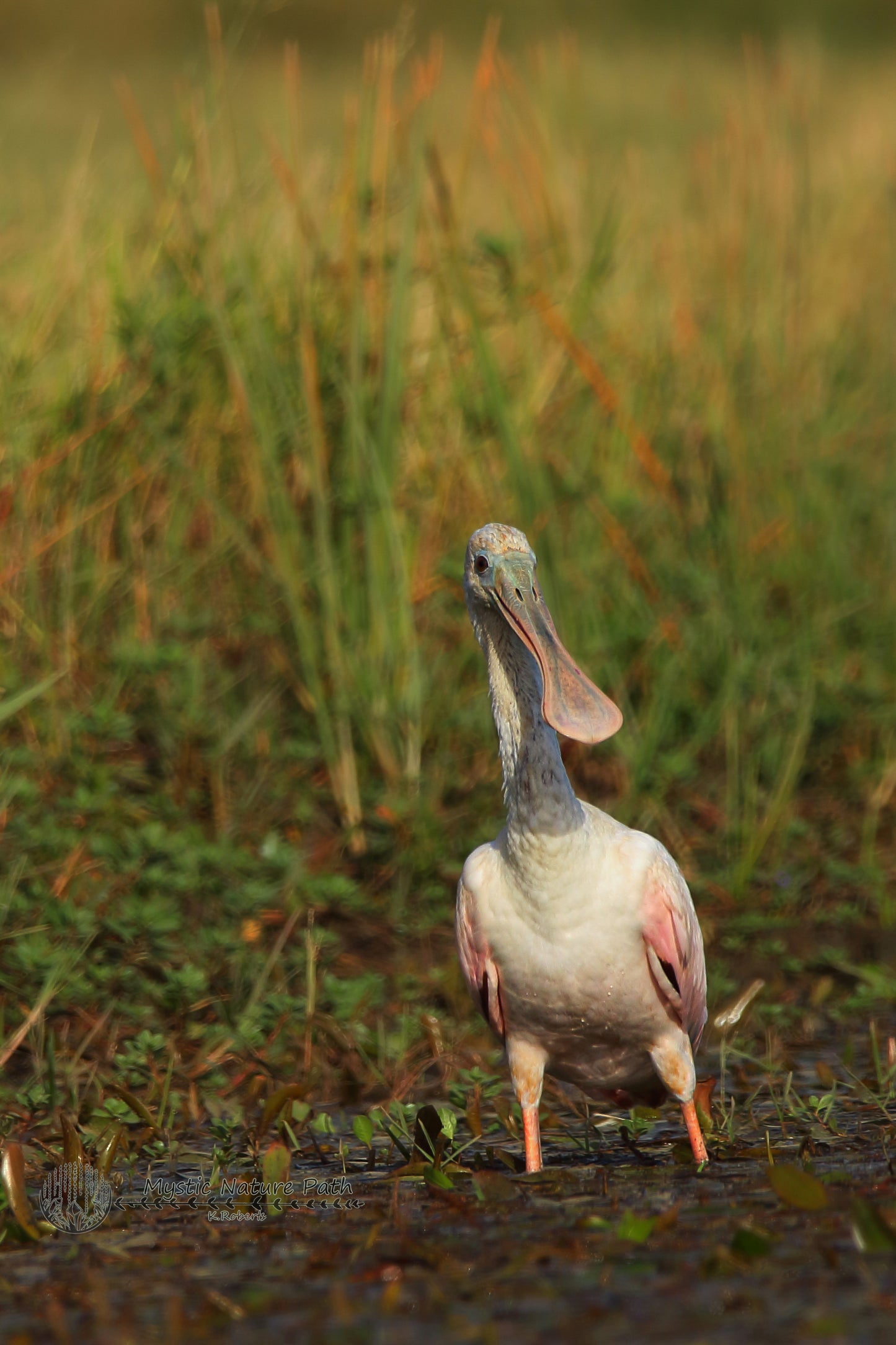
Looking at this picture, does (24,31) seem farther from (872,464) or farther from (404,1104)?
(404,1104)

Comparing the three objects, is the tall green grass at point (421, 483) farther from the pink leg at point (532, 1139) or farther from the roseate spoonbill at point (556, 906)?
the pink leg at point (532, 1139)

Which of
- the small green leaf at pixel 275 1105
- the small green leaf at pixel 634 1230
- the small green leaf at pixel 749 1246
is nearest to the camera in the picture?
the small green leaf at pixel 749 1246

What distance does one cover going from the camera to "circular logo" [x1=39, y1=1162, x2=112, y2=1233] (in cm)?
322

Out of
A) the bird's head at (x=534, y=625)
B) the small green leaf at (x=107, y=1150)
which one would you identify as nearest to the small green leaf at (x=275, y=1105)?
the small green leaf at (x=107, y=1150)

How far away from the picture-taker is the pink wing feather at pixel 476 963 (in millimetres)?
3674

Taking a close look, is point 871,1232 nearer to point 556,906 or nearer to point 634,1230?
point 634,1230

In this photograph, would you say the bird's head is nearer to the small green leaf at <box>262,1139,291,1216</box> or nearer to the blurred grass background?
the small green leaf at <box>262,1139,291,1216</box>

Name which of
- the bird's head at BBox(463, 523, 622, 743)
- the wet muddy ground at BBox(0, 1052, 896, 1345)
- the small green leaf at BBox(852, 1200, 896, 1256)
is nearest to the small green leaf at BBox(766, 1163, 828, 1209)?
the wet muddy ground at BBox(0, 1052, 896, 1345)

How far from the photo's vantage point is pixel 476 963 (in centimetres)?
370

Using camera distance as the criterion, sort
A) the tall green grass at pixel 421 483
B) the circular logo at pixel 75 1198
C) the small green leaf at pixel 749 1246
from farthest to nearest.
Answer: the tall green grass at pixel 421 483 → the circular logo at pixel 75 1198 → the small green leaf at pixel 749 1246

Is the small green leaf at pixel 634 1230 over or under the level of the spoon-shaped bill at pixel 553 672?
under

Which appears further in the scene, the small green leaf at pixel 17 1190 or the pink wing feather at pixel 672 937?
the pink wing feather at pixel 672 937

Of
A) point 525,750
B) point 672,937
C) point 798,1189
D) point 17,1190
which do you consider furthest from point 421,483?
point 798,1189

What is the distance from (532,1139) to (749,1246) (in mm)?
948
